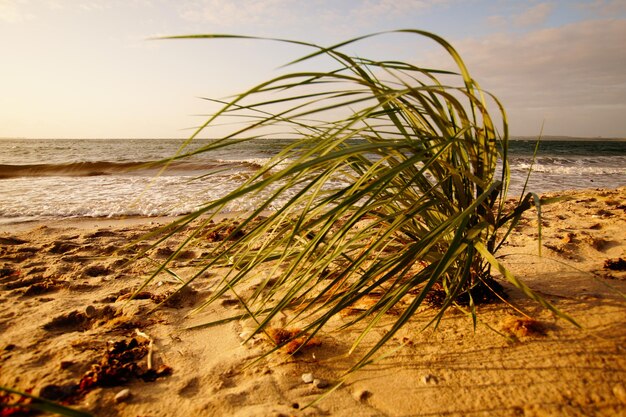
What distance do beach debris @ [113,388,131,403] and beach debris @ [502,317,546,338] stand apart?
1.08 metres

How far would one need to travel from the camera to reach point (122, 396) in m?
0.94

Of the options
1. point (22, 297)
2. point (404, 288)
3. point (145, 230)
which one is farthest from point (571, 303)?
point (145, 230)

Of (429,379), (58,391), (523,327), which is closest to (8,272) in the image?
(58,391)

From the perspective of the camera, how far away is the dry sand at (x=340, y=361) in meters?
0.88

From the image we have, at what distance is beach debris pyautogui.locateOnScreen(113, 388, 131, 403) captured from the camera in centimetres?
93

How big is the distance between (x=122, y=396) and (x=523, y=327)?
112 cm

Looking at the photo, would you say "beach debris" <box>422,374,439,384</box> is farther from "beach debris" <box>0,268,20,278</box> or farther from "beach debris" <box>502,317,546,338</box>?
"beach debris" <box>0,268,20,278</box>

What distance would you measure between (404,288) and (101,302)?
1.42 meters

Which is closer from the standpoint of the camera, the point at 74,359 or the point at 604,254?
the point at 74,359

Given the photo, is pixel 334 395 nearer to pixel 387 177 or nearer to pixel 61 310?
pixel 387 177

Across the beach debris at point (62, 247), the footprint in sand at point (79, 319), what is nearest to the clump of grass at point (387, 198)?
the footprint in sand at point (79, 319)

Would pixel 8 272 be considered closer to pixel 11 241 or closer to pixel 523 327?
pixel 11 241

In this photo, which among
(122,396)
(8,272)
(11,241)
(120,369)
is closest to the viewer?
(122,396)

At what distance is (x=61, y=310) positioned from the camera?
5.00 feet
